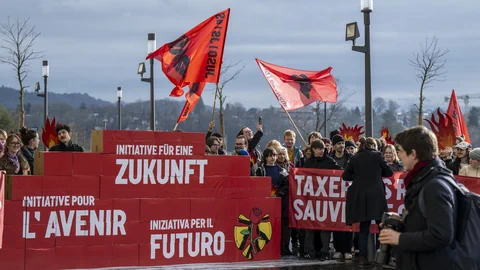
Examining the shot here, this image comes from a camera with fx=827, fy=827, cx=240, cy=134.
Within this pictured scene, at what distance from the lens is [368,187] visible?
12.2 m

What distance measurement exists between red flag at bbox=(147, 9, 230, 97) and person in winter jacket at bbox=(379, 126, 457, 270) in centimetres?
881

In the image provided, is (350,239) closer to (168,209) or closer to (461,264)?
(168,209)

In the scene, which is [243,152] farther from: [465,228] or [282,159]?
[465,228]

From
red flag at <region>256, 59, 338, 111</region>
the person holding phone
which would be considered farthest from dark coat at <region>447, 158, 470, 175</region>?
red flag at <region>256, 59, 338, 111</region>

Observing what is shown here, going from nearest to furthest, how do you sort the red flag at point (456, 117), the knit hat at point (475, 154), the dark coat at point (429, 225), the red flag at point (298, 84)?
the dark coat at point (429, 225)
the knit hat at point (475, 154)
the red flag at point (298, 84)
the red flag at point (456, 117)

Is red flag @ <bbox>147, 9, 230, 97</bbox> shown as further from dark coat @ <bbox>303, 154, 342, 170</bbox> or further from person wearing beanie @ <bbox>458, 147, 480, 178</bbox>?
person wearing beanie @ <bbox>458, 147, 480, 178</bbox>

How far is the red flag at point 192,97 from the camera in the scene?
13930mm

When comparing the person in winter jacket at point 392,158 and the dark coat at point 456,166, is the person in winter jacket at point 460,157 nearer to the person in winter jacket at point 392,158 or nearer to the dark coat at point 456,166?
the dark coat at point 456,166

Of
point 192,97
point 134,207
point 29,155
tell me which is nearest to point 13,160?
point 29,155

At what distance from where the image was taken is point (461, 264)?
5039mm

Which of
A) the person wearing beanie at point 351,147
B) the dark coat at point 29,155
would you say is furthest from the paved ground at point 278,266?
the dark coat at point 29,155

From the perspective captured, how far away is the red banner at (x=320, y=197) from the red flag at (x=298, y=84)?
3.31 meters

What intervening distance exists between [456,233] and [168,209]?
272 inches

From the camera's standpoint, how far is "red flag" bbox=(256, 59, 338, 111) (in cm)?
1645
